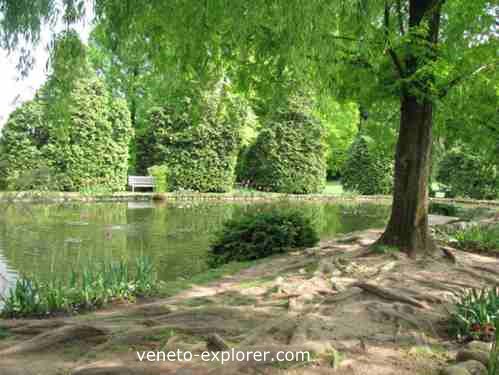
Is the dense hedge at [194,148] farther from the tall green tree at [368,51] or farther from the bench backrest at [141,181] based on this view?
the tall green tree at [368,51]

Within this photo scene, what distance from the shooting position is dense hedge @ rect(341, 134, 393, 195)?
997 inches

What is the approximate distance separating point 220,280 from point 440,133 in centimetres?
579

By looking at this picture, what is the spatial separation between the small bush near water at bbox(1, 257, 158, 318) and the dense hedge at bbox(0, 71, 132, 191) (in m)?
14.7

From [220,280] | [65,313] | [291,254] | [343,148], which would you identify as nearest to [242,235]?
[291,254]

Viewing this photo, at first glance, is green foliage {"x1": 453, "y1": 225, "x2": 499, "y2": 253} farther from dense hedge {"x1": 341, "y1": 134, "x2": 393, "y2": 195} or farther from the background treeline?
dense hedge {"x1": 341, "y1": 134, "x2": 393, "y2": 195}

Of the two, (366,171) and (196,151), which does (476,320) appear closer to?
(196,151)

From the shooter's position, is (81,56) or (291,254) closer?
(81,56)

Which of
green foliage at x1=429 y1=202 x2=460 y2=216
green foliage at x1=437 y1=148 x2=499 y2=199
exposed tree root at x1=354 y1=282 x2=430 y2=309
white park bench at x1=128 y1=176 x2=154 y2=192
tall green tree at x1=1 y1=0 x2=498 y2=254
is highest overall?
tall green tree at x1=1 y1=0 x2=498 y2=254

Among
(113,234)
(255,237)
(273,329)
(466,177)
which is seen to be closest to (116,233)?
(113,234)

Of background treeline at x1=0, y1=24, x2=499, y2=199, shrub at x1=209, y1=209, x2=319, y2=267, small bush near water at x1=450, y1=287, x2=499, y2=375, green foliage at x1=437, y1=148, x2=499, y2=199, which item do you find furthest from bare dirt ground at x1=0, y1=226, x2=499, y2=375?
green foliage at x1=437, y1=148, x2=499, y2=199

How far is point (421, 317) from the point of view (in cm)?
416

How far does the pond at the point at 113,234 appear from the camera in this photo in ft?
23.8

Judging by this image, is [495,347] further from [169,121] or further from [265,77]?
[169,121]

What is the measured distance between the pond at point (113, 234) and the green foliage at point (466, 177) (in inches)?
323
